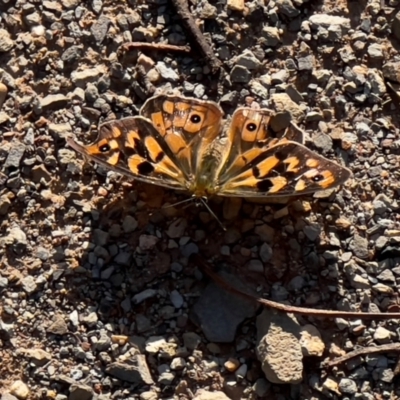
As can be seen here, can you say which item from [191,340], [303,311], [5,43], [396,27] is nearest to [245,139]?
[303,311]

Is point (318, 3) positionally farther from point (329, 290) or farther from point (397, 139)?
point (329, 290)

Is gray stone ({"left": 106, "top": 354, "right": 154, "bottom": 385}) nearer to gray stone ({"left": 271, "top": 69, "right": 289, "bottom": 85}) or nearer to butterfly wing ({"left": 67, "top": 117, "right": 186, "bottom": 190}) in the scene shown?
butterfly wing ({"left": 67, "top": 117, "right": 186, "bottom": 190})

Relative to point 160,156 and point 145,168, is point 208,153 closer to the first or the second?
point 160,156

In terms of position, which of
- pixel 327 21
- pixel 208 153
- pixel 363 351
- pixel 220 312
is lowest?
pixel 363 351

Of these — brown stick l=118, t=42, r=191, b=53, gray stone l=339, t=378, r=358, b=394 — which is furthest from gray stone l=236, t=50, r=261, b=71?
gray stone l=339, t=378, r=358, b=394

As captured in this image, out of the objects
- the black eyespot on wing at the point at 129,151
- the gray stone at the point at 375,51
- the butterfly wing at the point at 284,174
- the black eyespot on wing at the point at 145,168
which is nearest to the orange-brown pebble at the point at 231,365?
the butterfly wing at the point at 284,174

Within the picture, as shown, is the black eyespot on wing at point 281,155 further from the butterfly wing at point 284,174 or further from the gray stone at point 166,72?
the gray stone at point 166,72
